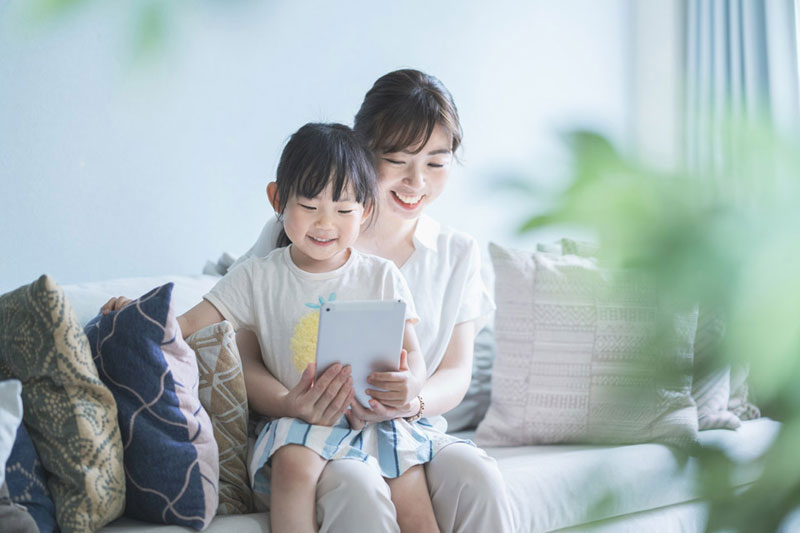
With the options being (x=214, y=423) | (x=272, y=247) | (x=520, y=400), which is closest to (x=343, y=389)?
(x=214, y=423)

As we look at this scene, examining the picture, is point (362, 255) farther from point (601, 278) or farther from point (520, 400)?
point (601, 278)

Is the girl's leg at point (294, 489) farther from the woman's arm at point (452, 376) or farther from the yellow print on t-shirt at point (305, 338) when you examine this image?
the woman's arm at point (452, 376)

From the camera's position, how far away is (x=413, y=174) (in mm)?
1796

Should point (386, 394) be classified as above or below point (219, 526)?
above

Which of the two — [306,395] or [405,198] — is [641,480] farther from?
[405,198]

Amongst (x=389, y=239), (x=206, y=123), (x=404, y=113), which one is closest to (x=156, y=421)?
(x=389, y=239)

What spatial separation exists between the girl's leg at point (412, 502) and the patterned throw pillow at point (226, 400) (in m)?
0.29

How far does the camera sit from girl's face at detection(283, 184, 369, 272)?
156 centimetres

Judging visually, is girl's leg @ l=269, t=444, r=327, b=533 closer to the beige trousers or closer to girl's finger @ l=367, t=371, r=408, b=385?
the beige trousers

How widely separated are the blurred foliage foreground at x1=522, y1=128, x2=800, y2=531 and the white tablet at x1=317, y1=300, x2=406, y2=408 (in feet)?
3.53

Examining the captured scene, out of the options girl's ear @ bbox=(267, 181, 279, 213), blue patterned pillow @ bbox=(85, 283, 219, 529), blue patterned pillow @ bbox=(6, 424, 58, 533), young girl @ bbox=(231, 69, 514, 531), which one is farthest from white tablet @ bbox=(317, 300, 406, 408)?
blue patterned pillow @ bbox=(6, 424, 58, 533)

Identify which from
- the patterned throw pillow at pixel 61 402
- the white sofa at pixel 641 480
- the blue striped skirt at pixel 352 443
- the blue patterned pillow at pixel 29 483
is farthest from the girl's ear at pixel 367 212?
the white sofa at pixel 641 480

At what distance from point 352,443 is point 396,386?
0.45 ft

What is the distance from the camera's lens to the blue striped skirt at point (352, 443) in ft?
4.76
